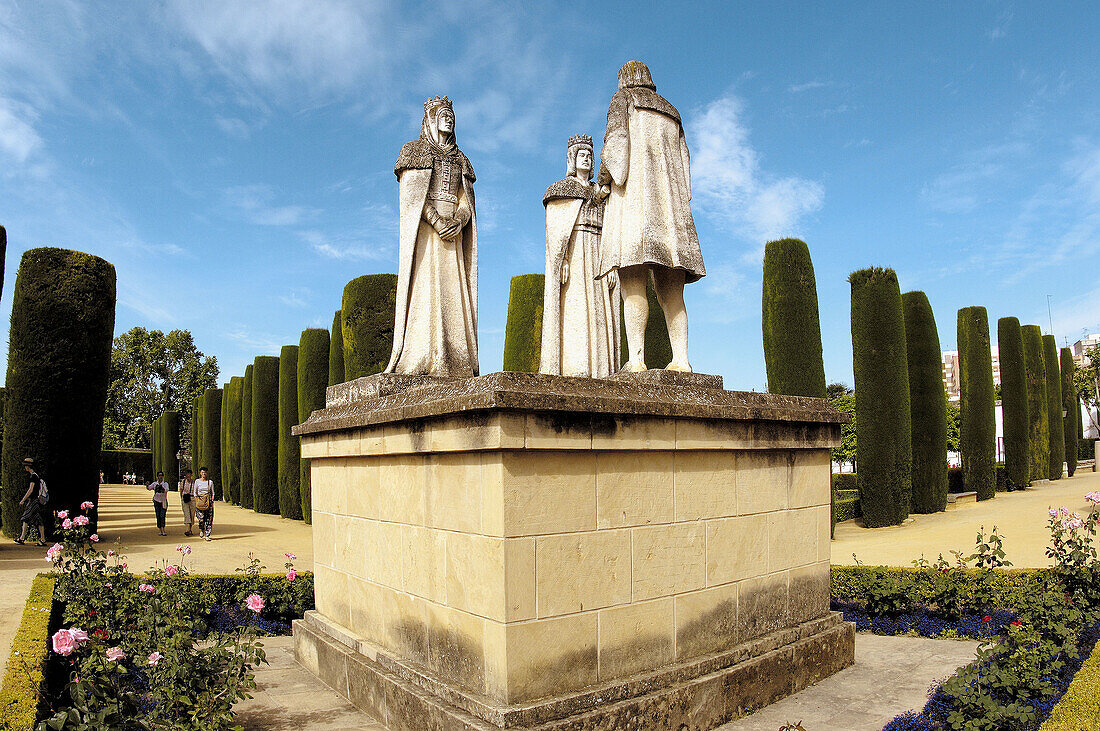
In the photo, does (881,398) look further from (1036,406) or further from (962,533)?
(1036,406)

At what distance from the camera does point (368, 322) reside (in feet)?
49.5

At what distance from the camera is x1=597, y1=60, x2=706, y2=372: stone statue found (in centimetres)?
532

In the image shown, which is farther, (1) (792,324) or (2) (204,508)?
(1) (792,324)

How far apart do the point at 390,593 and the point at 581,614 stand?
4.82ft

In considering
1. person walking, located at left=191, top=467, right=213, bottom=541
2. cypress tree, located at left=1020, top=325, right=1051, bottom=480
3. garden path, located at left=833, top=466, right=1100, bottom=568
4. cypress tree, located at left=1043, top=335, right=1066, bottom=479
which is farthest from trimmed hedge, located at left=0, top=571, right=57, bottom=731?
cypress tree, located at left=1043, top=335, right=1066, bottom=479

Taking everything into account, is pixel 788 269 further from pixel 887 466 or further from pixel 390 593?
pixel 390 593

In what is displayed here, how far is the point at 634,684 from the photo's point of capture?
395 centimetres

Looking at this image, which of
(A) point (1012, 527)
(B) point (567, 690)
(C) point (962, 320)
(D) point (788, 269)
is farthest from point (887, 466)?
(B) point (567, 690)

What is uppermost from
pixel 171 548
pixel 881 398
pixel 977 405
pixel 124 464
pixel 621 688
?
pixel 881 398

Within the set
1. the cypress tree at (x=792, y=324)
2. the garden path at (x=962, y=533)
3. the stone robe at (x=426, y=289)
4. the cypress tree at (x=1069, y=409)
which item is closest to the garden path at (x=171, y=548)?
the stone robe at (x=426, y=289)

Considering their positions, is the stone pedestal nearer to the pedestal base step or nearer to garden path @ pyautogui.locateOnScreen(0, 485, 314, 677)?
the pedestal base step

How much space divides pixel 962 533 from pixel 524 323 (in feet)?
34.1

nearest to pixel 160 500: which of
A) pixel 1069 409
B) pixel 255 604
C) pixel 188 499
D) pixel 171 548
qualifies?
pixel 188 499

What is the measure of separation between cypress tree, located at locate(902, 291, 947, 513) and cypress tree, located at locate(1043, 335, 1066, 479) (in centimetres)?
1072
